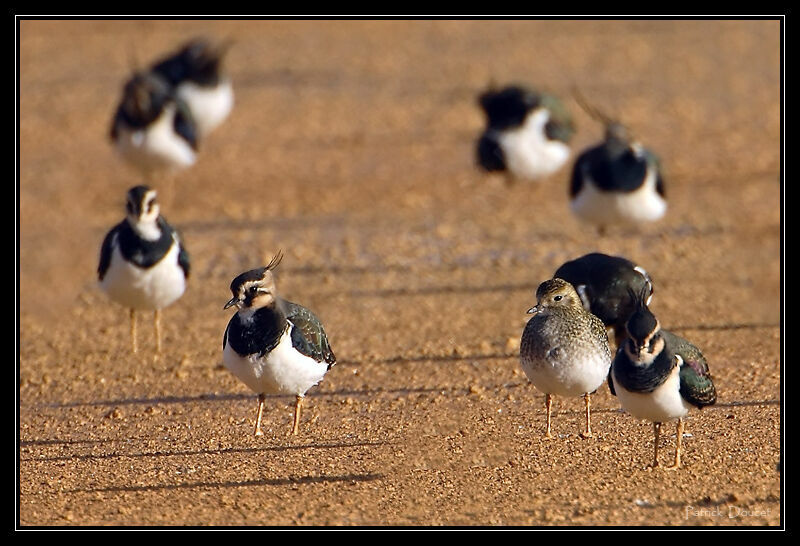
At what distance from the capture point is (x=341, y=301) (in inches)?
426

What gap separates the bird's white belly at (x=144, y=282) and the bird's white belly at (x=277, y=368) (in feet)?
5.89

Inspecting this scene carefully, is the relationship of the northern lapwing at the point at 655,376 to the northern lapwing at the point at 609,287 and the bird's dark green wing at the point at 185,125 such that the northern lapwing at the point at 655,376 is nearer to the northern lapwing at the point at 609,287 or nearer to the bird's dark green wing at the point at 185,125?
the northern lapwing at the point at 609,287

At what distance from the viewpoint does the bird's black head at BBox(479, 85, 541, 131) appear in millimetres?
13703

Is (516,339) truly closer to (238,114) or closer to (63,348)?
(63,348)

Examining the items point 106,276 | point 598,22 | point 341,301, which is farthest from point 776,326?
point 598,22

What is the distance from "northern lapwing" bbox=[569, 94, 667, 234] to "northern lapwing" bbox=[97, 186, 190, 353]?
4194 mm

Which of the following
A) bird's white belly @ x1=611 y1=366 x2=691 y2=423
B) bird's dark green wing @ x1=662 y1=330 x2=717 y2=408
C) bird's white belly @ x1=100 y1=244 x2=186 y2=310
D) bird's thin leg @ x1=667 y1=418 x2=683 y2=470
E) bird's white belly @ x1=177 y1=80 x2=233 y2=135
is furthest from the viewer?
bird's white belly @ x1=177 y1=80 x2=233 y2=135

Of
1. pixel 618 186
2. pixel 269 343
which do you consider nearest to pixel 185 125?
pixel 618 186

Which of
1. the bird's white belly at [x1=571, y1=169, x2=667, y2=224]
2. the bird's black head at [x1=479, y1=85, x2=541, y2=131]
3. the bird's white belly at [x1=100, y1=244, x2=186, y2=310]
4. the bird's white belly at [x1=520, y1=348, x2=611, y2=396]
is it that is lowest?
the bird's white belly at [x1=520, y1=348, x2=611, y2=396]

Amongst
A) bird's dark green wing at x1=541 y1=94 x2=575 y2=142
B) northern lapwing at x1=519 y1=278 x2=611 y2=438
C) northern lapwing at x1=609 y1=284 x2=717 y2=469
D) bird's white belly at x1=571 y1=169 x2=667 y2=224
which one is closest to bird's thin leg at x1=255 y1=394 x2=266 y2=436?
northern lapwing at x1=519 y1=278 x2=611 y2=438

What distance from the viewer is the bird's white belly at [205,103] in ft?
50.8

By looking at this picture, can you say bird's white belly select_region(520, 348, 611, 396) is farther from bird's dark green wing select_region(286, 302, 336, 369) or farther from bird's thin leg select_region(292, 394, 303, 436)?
bird's thin leg select_region(292, 394, 303, 436)

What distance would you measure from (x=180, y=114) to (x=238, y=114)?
3683 millimetres

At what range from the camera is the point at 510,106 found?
1375 centimetres
